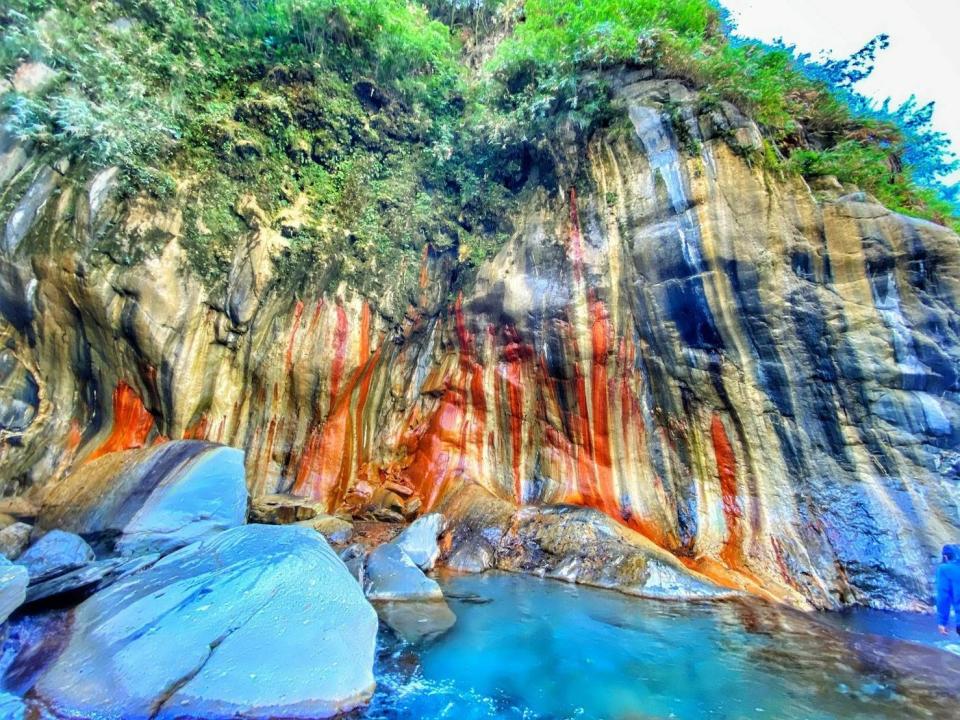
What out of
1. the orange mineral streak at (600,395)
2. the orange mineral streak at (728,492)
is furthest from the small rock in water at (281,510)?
the orange mineral streak at (728,492)

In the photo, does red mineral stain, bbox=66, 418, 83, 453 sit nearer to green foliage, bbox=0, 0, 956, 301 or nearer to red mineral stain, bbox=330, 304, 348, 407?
green foliage, bbox=0, 0, 956, 301

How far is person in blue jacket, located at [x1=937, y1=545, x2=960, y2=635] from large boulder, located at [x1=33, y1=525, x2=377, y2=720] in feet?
18.3

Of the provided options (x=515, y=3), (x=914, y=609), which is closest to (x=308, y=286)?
(x=515, y=3)

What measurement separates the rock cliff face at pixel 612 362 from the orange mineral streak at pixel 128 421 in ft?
0.12

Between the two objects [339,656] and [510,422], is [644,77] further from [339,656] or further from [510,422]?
[339,656]

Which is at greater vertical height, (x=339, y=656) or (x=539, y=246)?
(x=539, y=246)

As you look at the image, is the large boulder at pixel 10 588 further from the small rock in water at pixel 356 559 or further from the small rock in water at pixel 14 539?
the small rock in water at pixel 356 559

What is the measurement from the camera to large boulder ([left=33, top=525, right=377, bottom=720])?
3.28 m

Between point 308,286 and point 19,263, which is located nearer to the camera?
point 19,263

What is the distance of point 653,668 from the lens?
4.53 meters

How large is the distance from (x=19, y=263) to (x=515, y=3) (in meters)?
13.0

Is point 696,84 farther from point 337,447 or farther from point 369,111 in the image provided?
point 337,447

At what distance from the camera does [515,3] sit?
13039 mm

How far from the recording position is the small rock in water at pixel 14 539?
582 cm
